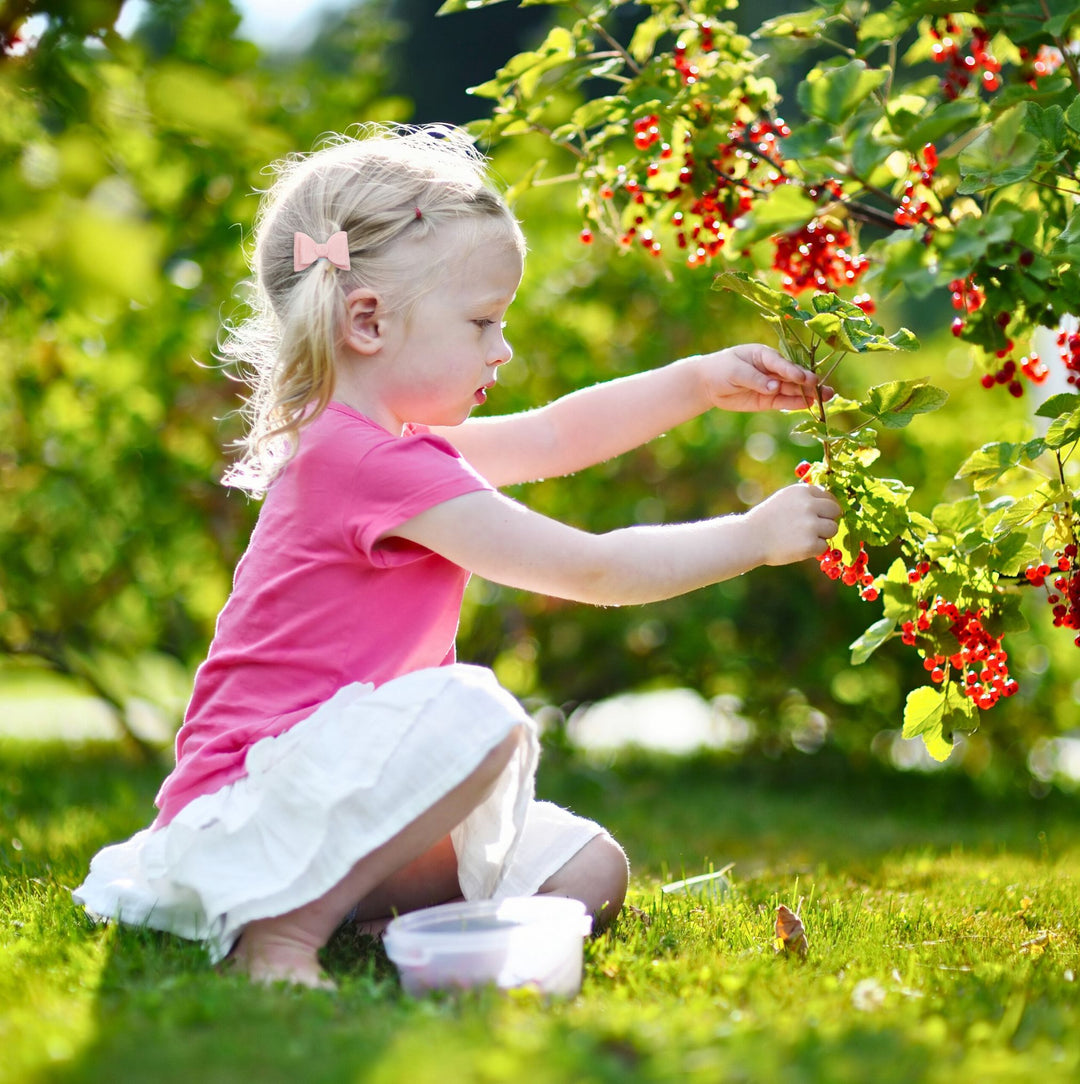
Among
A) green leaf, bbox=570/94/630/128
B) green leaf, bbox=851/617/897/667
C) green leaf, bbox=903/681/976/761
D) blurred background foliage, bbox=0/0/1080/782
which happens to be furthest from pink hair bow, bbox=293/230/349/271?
blurred background foliage, bbox=0/0/1080/782

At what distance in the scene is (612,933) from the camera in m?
1.88

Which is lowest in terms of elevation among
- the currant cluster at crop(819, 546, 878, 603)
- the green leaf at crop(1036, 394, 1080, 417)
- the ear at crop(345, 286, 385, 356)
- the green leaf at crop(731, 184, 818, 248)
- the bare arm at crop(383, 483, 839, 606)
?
the currant cluster at crop(819, 546, 878, 603)

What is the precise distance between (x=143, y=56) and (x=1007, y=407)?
11.1 feet

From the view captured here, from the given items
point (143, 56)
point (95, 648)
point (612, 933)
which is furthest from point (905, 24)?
point (95, 648)

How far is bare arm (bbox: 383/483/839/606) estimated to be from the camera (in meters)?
1.77

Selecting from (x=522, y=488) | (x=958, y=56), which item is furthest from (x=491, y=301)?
(x=522, y=488)

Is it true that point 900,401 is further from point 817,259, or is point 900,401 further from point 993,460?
point 817,259

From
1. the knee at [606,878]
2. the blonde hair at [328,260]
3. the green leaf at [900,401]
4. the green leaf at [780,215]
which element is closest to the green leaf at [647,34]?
the blonde hair at [328,260]

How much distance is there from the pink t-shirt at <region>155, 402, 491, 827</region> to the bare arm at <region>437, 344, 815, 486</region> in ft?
1.57

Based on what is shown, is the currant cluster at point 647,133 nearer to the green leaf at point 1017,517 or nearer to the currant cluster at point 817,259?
the currant cluster at point 817,259

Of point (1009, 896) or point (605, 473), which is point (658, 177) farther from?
point (605, 473)

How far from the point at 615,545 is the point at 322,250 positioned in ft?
2.18

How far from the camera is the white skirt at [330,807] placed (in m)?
1.64

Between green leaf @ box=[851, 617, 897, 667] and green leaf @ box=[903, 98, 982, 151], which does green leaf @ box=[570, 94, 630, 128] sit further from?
green leaf @ box=[851, 617, 897, 667]
